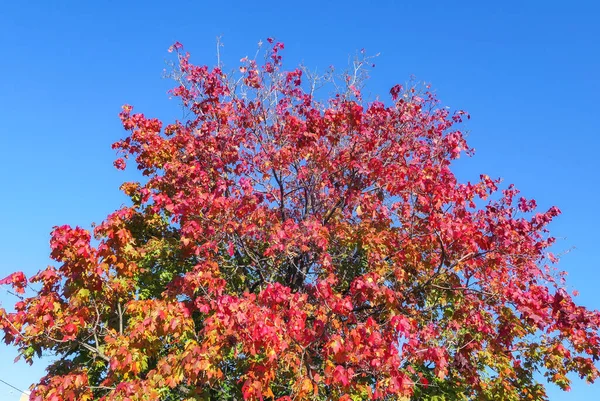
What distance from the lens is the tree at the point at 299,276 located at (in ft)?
26.7

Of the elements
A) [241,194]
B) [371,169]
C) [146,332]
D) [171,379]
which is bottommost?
[171,379]

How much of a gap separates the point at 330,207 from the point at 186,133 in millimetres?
4028

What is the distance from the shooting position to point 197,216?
10.0 m

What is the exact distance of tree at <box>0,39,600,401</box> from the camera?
813cm

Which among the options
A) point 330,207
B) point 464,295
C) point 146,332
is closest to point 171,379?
point 146,332

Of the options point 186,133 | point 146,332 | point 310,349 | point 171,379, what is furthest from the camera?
point 186,133

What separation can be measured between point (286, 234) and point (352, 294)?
6.26 feet

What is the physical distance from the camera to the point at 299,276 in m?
11.1


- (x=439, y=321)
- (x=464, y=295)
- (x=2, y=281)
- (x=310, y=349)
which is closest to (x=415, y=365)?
(x=439, y=321)

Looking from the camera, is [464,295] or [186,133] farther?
[186,133]

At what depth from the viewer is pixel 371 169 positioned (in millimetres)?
10719

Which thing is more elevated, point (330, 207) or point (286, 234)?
point (330, 207)

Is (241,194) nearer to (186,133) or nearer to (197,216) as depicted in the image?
(197,216)

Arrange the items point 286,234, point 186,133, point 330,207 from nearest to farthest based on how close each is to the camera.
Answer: point 286,234 → point 330,207 → point 186,133
